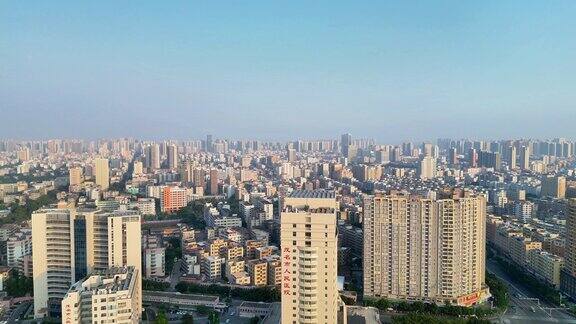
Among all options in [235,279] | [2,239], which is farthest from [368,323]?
[2,239]

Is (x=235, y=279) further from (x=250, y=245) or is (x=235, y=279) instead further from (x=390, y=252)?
(x=390, y=252)

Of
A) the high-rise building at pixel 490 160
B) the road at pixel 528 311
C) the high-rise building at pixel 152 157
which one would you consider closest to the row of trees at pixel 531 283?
the road at pixel 528 311

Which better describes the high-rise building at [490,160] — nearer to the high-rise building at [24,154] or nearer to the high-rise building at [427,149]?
the high-rise building at [427,149]

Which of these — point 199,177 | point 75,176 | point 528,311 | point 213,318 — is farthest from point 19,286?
point 199,177

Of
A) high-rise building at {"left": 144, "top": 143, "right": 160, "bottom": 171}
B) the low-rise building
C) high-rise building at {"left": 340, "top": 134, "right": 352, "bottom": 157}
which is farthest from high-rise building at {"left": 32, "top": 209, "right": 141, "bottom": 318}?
high-rise building at {"left": 340, "top": 134, "right": 352, "bottom": 157}

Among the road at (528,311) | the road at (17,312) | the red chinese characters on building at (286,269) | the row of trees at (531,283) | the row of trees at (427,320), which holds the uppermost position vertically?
the red chinese characters on building at (286,269)

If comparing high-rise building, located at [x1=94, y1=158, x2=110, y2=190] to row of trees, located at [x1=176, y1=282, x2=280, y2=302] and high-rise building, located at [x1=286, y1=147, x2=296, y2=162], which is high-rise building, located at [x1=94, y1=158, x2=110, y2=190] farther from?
high-rise building, located at [x1=286, y1=147, x2=296, y2=162]
